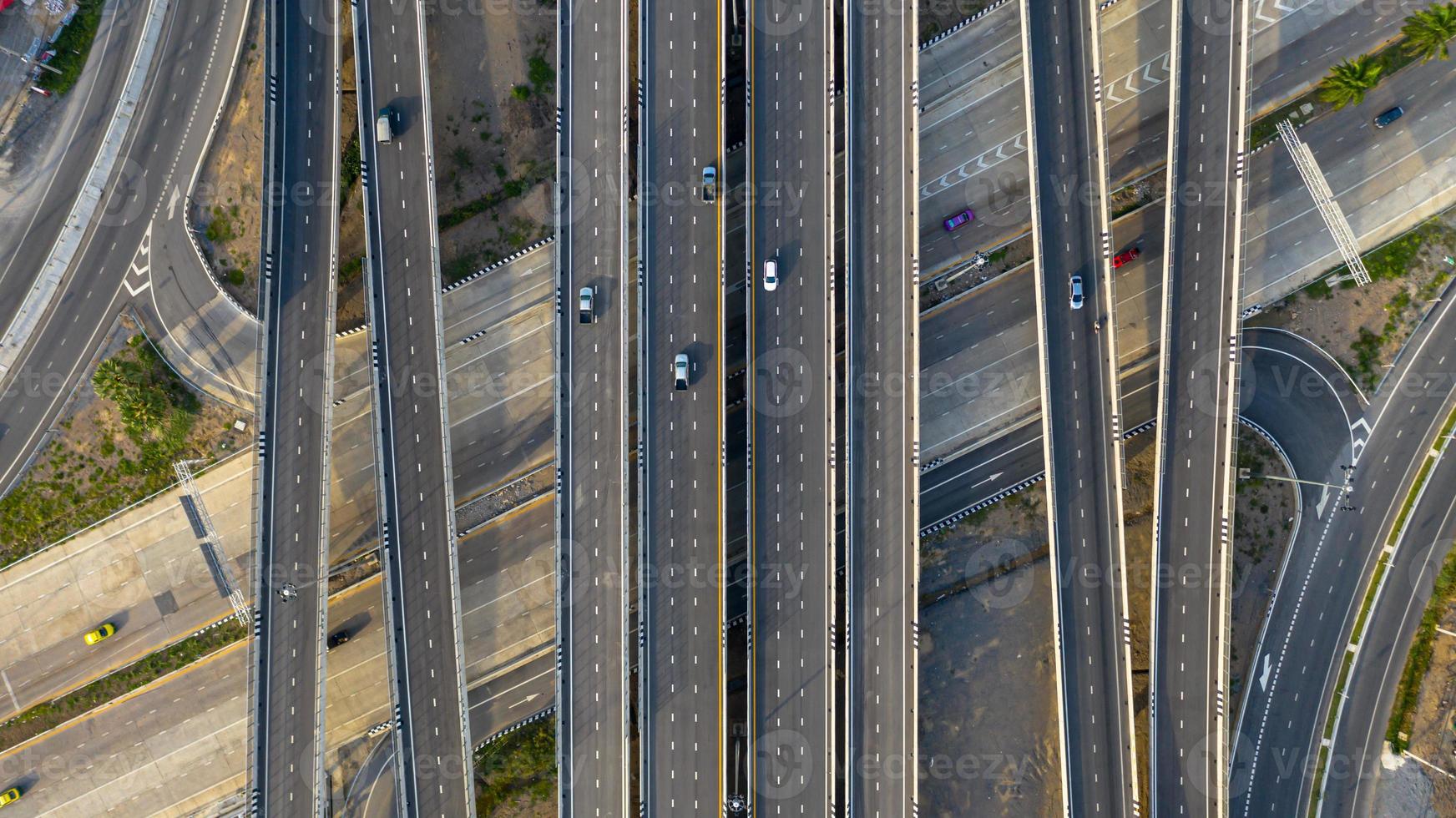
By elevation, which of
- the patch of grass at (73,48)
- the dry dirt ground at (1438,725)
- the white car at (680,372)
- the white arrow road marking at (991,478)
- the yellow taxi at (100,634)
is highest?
the patch of grass at (73,48)

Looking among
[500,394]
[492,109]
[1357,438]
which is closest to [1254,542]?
[1357,438]

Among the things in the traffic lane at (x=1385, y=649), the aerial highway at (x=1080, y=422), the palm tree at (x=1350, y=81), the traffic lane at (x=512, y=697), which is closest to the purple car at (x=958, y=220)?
the aerial highway at (x=1080, y=422)

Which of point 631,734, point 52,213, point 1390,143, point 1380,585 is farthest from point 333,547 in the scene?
point 1390,143

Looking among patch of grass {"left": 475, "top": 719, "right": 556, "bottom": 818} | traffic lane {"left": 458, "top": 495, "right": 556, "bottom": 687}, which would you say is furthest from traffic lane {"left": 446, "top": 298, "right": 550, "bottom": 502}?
patch of grass {"left": 475, "top": 719, "right": 556, "bottom": 818}

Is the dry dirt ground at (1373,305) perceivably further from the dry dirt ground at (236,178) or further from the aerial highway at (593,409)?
the dry dirt ground at (236,178)

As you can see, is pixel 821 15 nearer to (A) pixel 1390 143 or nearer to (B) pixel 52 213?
(A) pixel 1390 143

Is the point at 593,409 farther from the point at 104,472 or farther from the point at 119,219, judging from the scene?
the point at 119,219
